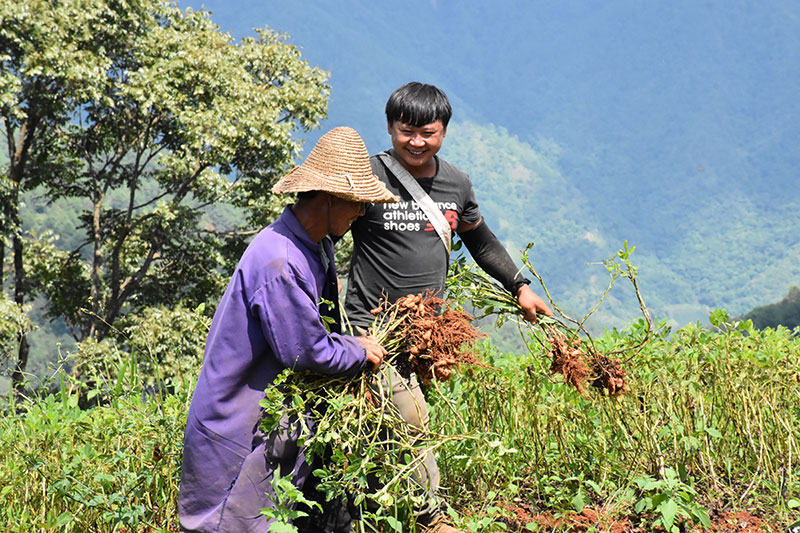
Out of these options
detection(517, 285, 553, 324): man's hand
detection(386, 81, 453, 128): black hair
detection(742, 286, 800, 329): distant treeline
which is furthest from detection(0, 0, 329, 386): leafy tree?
detection(742, 286, 800, 329): distant treeline

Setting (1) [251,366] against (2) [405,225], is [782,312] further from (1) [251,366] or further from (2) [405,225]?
(1) [251,366]

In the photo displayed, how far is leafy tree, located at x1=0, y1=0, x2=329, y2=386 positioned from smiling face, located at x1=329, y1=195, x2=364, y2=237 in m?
13.3

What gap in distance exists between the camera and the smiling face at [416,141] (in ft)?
10.7

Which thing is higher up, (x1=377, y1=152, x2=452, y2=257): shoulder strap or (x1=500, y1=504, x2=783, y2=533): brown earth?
(x1=377, y1=152, x2=452, y2=257): shoulder strap

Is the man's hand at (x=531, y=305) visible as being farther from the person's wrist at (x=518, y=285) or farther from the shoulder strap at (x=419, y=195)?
the shoulder strap at (x=419, y=195)

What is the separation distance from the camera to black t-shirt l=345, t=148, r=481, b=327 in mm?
3262

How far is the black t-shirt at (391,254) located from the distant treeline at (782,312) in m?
39.0

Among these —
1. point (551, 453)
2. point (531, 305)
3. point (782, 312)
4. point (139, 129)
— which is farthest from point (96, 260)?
point (782, 312)

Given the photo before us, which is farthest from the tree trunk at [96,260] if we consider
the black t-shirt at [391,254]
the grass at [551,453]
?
the black t-shirt at [391,254]

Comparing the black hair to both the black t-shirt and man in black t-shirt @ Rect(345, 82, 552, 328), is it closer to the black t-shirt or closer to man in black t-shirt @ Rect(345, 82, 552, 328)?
man in black t-shirt @ Rect(345, 82, 552, 328)

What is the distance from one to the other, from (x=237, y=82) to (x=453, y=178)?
47.5 feet

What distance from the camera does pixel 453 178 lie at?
11.4 ft

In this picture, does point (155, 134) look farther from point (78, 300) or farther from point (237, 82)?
point (78, 300)

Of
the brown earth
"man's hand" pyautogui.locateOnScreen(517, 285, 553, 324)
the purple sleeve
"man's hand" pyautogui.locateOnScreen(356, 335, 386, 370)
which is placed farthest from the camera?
"man's hand" pyautogui.locateOnScreen(517, 285, 553, 324)
